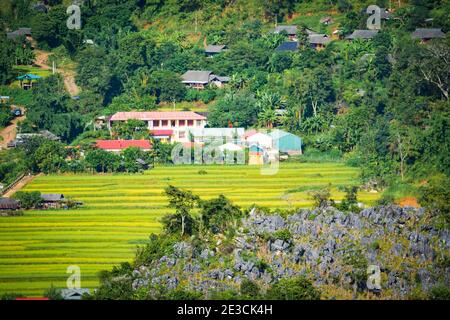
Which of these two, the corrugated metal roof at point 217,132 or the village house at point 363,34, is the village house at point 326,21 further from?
the corrugated metal roof at point 217,132

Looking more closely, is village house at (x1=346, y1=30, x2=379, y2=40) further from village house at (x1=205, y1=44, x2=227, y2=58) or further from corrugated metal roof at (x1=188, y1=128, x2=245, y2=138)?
corrugated metal roof at (x1=188, y1=128, x2=245, y2=138)

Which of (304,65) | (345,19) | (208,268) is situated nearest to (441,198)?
(208,268)

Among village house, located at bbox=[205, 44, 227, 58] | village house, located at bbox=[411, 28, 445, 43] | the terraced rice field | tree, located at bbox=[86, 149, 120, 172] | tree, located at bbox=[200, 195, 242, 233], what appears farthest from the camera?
village house, located at bbox=[205, 44, 227, 58]

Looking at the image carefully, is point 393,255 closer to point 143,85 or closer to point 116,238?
point 116,238

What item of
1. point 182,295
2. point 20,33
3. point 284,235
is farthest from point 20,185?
point 20,33

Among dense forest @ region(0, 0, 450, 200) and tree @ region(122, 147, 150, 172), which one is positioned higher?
dense forest @ region(0, 0, 450, 200)

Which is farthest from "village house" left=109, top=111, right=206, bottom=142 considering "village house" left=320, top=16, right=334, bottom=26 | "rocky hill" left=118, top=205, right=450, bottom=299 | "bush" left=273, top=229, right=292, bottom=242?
"bush" left=273, top=229, right=292, bottom=242

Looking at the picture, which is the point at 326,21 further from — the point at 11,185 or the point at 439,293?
the point at 439,293
